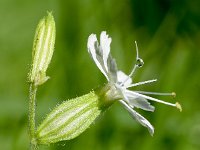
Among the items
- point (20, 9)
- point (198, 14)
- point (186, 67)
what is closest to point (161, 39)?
point (186, 67)

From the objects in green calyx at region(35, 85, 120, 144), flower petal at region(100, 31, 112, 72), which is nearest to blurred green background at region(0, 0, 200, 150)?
green calyx at region(35, 85, 120, 144)

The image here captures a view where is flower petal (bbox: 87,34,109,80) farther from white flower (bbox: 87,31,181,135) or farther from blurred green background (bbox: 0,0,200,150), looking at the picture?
blurred green background (bbox: 0,0,200,150)

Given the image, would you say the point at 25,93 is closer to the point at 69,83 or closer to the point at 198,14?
the point at 69,83

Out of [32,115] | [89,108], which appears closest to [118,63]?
[89,108]

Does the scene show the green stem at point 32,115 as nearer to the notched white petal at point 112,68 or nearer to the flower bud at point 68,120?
the flower bud at point 68,120

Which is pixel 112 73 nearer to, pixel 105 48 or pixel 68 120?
pixel 105 48
